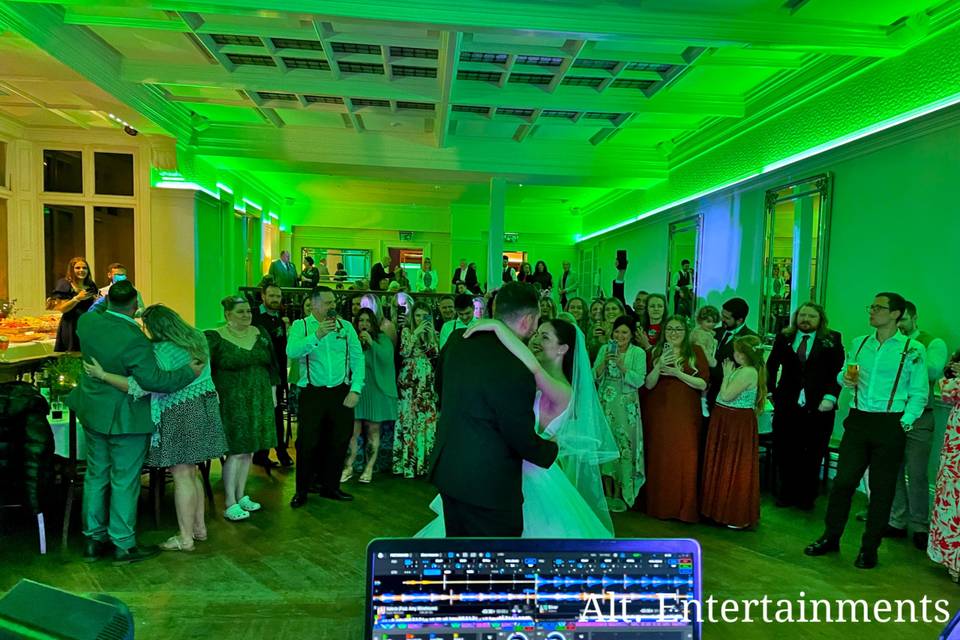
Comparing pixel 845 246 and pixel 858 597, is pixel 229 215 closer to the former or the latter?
pixel 845 246

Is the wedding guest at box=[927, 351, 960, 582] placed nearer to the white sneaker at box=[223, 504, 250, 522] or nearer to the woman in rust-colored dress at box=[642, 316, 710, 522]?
the woman in rust-colored dress at box=[642, 316, 710, 522]

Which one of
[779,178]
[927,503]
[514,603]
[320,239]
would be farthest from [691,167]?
[320,239]

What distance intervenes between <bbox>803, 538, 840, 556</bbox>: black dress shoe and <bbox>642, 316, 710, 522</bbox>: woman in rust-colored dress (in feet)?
2.45

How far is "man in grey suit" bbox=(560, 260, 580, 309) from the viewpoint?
1285 cm

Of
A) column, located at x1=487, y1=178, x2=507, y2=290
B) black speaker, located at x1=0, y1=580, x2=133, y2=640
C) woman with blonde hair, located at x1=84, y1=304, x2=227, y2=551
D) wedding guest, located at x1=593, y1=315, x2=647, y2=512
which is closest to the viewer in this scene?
black speaker, located at x1=0, y1=580, x2=133, y2=640

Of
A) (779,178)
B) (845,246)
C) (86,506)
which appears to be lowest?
(86,506)

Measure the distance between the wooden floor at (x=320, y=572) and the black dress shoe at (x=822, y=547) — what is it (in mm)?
76

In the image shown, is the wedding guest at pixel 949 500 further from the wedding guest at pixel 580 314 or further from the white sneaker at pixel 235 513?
the white sneaker at pixel 235 513

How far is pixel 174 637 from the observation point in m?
2.61

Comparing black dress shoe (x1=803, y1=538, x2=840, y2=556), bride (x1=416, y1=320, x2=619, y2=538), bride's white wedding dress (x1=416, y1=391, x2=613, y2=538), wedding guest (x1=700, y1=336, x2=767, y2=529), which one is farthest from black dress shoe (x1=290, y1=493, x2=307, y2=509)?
black dress shoe (x1=803, y1=538, x2=840, y2=556)

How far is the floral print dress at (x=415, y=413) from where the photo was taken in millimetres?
5176

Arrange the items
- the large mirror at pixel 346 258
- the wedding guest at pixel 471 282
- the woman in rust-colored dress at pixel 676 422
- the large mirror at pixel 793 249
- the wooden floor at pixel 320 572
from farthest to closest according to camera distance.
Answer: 1. the large mirror at pixel 346 258
2. the wedding guest at pixel 471 282
3. the large mirror at pixel 793 249
4. the woman in rust-colored dress at pixel 676 422
5. the wooden floor at pixel 320 572

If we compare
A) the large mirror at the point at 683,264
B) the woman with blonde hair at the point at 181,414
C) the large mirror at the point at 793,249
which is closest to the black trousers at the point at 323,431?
the woman with blonde hair at the point at 181,414

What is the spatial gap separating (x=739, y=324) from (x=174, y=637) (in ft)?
15.8
